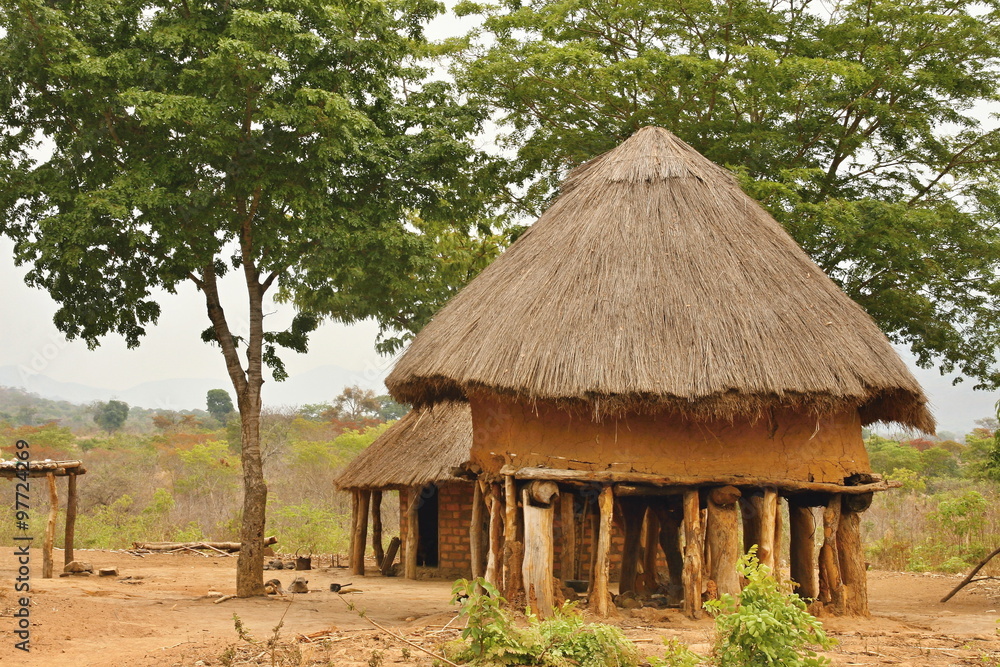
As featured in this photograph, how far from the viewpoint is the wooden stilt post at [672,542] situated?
390 inches

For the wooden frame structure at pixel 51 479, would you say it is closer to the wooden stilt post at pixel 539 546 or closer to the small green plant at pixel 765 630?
the wooden stilt post at pixel 539 546

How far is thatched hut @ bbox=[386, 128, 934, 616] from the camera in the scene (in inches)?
311

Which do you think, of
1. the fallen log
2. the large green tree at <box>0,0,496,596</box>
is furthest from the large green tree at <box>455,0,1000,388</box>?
the fallen log

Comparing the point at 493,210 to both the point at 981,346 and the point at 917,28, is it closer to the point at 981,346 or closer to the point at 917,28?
the point at 917,28

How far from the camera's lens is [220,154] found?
1082 cm

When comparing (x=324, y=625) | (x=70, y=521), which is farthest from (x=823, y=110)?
(x=70, y=521)

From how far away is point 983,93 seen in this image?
12.8m

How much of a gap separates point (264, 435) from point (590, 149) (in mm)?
21609

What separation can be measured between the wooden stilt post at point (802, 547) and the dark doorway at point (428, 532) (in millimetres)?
8133

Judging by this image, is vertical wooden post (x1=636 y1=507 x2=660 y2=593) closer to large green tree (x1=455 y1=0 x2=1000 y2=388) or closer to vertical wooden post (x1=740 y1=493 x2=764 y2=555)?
vertical wooden post (x1=740 y1=493 x2=764 y2=555)

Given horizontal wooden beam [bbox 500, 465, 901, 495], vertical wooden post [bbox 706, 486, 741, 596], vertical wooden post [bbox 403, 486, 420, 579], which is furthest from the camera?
vertical wooden post [bbox 403, 486, 420, 579]

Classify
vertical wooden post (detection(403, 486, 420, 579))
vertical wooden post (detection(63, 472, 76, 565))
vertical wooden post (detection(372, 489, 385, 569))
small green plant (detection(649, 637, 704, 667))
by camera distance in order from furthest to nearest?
1. vertical wooden post (detection(372, 489, 385, 569))
2. vertical wooden post (detection(403, 486, 420, 579))
3. vertical wooden post (detection(63, 472, 76, 565))
4. small green plant (detection(649, 637, 704, 667))

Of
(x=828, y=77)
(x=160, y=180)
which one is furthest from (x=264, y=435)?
(x=828, y=77)

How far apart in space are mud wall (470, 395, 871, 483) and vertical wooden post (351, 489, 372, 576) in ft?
25.4
